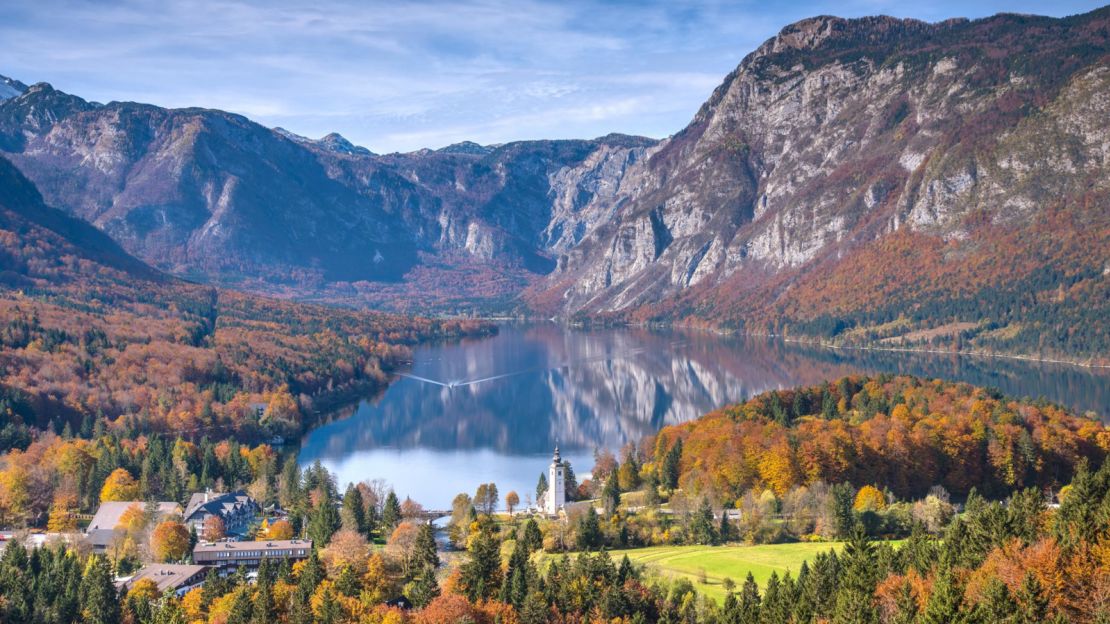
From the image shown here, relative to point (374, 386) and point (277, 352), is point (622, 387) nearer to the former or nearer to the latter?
point (374, 386)

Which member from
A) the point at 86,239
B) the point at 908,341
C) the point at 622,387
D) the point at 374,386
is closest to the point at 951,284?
the point at 908,341

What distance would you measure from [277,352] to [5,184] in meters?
89.9

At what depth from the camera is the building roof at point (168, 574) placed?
4703cm

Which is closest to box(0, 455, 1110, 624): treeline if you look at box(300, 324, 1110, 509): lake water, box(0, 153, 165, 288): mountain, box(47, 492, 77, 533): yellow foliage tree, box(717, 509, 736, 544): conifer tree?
box(47, 492, 77, 533): yellow foliage tree

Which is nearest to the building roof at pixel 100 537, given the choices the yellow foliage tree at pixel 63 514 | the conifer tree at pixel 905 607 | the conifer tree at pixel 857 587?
the yellow foliage tree at pixel 63 514

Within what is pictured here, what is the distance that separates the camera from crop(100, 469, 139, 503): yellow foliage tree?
6462 centimetres

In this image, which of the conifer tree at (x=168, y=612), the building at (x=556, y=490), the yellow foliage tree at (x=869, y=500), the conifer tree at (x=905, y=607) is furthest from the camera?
the building at (x=556, y=490)

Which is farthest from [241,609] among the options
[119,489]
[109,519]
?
[119,489]

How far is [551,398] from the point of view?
397 feet

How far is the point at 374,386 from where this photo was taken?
131 m

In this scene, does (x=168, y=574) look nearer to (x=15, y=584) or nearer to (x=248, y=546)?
(x=248, y=546)

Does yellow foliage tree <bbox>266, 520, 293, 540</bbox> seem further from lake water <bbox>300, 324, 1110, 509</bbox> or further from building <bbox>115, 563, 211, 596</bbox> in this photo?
lake water <bbox>300, 324, 1110, 509</bbox>

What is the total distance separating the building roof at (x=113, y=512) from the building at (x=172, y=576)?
904cm

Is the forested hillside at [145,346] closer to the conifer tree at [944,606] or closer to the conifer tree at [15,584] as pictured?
the conifer tree at [15,584]
